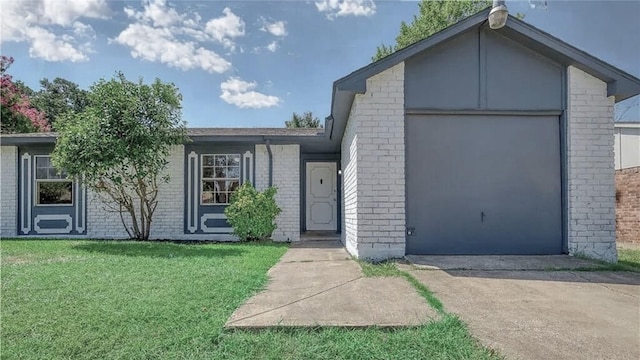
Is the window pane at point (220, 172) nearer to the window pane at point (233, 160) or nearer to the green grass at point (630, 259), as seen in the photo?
the window pane at point (233, 160)

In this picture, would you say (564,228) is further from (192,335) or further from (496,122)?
(192,335)

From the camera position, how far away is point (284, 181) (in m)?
10.0

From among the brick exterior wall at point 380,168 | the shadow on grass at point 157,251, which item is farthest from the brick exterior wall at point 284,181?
the brick exterior wall at point 380,168

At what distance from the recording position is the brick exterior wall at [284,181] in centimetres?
992

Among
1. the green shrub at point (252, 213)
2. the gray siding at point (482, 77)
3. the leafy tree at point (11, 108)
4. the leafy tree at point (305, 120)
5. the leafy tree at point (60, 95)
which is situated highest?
the leafy tree at point (60, 95)

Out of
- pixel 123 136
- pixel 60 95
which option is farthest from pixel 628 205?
pixel 60 95

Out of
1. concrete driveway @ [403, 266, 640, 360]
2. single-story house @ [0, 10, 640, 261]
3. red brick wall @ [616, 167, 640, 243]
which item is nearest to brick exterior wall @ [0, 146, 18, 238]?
single-story house @ [0, 10, 640, 261]

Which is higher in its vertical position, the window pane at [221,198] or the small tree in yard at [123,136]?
the small tree in yard at [123,136]

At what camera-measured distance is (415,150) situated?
595 centimetres

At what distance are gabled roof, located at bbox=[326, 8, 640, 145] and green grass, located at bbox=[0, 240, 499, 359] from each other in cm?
317

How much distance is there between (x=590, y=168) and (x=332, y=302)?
511 cm

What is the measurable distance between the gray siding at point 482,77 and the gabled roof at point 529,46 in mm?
183

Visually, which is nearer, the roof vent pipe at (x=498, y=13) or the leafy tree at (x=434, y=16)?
the roof vent pipe at (x=498, y=13)

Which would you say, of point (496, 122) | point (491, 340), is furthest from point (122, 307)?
point (496, 122)
